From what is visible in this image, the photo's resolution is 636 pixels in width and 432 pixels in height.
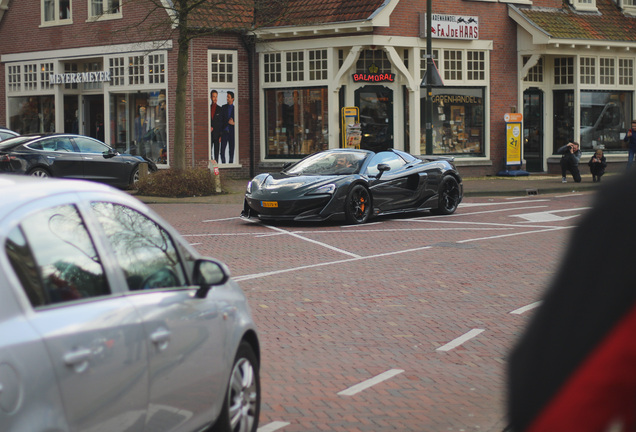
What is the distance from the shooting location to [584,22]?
3100 centimetres

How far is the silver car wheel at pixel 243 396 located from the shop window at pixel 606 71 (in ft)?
93.4

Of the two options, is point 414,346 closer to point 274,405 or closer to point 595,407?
point 274,405

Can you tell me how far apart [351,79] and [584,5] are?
32.8ft

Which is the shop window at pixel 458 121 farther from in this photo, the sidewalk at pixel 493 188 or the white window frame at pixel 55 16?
the white window frame at pixel 55 16

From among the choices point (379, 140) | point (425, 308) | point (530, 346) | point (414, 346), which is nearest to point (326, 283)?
point (425, 308)

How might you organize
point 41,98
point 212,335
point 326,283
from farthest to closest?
point 41,98
point 326,283
point 212,335

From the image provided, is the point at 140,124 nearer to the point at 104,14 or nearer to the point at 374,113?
the point at 104,14

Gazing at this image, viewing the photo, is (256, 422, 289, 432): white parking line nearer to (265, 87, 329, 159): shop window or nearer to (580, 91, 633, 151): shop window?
(265, 87, 329, 159): shop window

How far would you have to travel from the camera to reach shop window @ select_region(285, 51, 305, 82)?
2834 centimetres

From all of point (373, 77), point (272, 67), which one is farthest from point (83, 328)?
point (272, 67)

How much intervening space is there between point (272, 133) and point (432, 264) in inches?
710

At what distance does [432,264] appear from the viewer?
11812mm

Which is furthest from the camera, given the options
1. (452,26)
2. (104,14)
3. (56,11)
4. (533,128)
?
(56,11)

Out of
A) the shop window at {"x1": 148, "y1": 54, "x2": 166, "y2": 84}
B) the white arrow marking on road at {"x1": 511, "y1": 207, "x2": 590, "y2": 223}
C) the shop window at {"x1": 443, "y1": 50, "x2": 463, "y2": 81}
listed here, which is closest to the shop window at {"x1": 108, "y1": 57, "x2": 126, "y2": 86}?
the shop window at {"x1": 148, "y1": 54, "x2": 166, "y2": 84}
